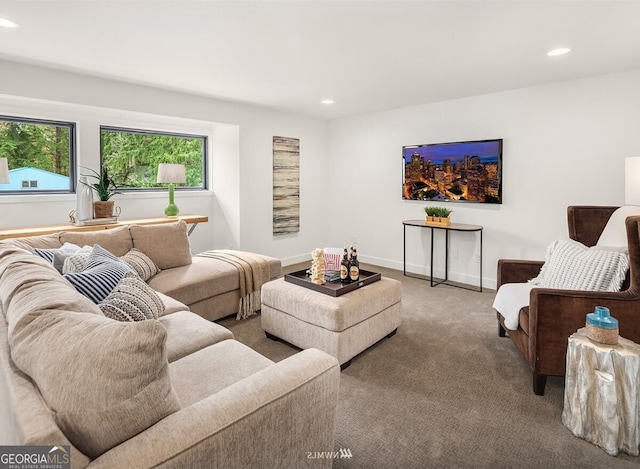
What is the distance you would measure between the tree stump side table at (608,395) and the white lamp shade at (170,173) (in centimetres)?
417

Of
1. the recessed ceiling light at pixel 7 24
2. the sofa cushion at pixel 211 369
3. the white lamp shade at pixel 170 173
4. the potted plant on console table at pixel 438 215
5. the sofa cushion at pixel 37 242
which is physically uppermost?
the recessed ceiling light at pixel 7 24

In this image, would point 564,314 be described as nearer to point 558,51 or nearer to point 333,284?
point 333,284

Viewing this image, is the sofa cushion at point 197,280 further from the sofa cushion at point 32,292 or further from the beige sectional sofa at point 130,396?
the beige sectional sofa at point 130,396

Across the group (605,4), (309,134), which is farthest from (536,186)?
(309,134)

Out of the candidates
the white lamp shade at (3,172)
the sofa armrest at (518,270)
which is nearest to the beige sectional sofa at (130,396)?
the white lamp shade at (3,172)

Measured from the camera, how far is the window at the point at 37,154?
12.1 ft

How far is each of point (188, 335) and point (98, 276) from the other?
0.58 meters

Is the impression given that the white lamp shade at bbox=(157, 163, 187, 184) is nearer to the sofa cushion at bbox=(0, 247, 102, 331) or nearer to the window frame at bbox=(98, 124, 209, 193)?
the window frame at bbox=(98, 124, 209, 193)

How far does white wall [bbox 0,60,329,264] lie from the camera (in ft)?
11.7

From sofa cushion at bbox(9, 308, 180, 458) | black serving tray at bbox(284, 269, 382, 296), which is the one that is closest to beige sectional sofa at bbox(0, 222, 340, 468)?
sofa cushion at bbox(9, 308, 180, 458)

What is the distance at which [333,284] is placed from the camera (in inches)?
111

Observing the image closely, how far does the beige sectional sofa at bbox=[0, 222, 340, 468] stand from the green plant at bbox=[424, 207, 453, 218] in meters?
3.55

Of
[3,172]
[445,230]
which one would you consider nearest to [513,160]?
[445,230]

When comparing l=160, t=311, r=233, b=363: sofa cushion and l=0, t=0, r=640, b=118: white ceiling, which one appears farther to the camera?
l=0, t=0, r=640, b=118: white ceiling
